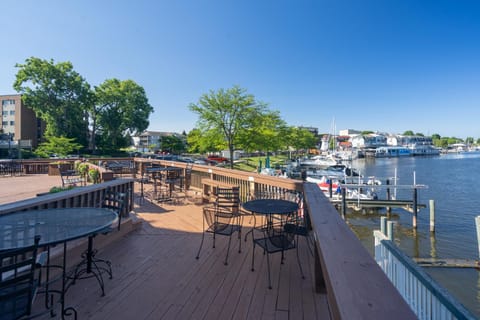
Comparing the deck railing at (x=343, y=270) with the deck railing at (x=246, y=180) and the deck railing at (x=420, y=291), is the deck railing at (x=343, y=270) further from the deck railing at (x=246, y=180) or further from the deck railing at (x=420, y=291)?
→ the deck railing at (x=246, y=180)

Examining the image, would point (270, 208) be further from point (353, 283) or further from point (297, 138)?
point (297, 138)

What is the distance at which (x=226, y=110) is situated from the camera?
15664 mm

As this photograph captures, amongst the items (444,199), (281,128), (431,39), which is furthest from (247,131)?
(444,199)

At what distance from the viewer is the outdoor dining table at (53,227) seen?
1.86m

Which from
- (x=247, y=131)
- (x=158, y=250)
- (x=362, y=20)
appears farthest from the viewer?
(x=247, y=131)

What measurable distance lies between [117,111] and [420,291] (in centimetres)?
4266

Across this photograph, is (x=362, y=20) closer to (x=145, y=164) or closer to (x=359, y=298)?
(x=145, y=164)

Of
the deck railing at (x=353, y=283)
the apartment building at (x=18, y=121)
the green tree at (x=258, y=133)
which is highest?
the apartment building at (x=18, y=121)

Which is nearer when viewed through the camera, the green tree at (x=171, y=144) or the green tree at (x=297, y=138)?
the green tree at (x=297, y=138)

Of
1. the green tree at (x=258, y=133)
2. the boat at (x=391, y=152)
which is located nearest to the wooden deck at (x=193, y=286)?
the green tree at (x=258, y=133)

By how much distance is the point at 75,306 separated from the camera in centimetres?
218

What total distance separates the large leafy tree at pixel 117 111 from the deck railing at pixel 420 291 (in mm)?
41416

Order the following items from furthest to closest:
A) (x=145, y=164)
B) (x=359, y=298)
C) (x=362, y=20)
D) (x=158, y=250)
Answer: (x=362, y=20) → (x=145, y=164) → (x=158, y=250) → (x=359, y=298)

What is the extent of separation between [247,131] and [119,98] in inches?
1162
